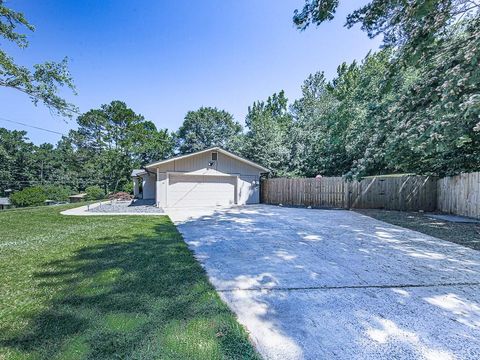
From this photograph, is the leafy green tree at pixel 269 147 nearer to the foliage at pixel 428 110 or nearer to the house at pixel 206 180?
the house at pixel 206 180

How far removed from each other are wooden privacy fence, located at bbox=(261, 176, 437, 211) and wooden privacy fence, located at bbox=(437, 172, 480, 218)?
1.66 ft

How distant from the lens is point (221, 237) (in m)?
6.35

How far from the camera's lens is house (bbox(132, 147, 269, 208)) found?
13.5 metres

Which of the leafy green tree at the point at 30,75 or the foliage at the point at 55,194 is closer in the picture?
the leafy green tree at the point at 30,75

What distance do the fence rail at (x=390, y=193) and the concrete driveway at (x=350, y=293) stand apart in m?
4.91

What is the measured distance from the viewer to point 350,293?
319 cm

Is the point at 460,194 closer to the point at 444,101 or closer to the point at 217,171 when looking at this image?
the point at 444,101

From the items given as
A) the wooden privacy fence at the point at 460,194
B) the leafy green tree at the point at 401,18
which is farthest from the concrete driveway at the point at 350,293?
the leafy green tree at the point at 401,18

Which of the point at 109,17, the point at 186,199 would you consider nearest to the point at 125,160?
the point at 186,199

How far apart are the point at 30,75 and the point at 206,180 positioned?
28.9ft

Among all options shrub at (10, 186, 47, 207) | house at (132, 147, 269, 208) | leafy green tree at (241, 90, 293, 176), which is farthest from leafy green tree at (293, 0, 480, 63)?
shrub at (10, 186, 47, 207)

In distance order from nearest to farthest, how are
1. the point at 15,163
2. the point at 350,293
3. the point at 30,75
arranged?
the point at 350,293 < the point at 30,75 < the point at 15,163

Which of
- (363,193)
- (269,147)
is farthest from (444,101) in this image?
(269,147)

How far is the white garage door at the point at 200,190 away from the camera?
13758mm
